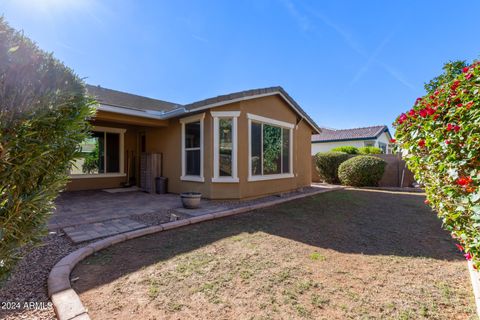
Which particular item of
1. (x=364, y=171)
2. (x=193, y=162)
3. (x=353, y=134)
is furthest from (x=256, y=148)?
(x=353, y=134)

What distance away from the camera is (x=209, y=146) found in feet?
23.6

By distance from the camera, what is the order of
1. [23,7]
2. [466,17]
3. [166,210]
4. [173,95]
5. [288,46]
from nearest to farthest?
[23,7], [166,210], [466,17], [288,46], [173,95]

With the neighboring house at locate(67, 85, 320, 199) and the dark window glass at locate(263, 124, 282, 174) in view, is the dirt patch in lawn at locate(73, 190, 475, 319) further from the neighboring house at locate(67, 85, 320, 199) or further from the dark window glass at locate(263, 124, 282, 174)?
the dark window glass at locate(263, 124, 282, 174)

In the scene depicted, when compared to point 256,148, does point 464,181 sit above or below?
below

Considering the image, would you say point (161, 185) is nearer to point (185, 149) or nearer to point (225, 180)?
point (185, 149)

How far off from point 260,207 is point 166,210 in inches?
107

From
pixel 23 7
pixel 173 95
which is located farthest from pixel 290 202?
pixel 173 95

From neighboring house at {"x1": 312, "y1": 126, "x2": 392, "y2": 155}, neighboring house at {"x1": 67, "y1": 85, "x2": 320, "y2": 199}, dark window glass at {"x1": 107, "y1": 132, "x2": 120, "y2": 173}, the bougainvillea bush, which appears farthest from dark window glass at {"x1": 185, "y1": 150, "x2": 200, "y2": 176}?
neighboring house at {"x1": 312, "y1": 126, "x2": 392, "y2": 155}

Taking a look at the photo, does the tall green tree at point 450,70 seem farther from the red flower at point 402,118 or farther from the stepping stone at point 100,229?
the stepping stone at point 100,229

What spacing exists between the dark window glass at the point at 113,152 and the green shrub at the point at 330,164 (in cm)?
1129

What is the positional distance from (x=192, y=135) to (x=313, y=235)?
5346 mm

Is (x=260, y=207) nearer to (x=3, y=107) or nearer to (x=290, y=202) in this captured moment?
(x=290, y=202)

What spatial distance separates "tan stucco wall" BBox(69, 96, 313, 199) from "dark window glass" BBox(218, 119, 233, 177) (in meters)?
0.31

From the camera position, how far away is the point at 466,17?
705 cm
